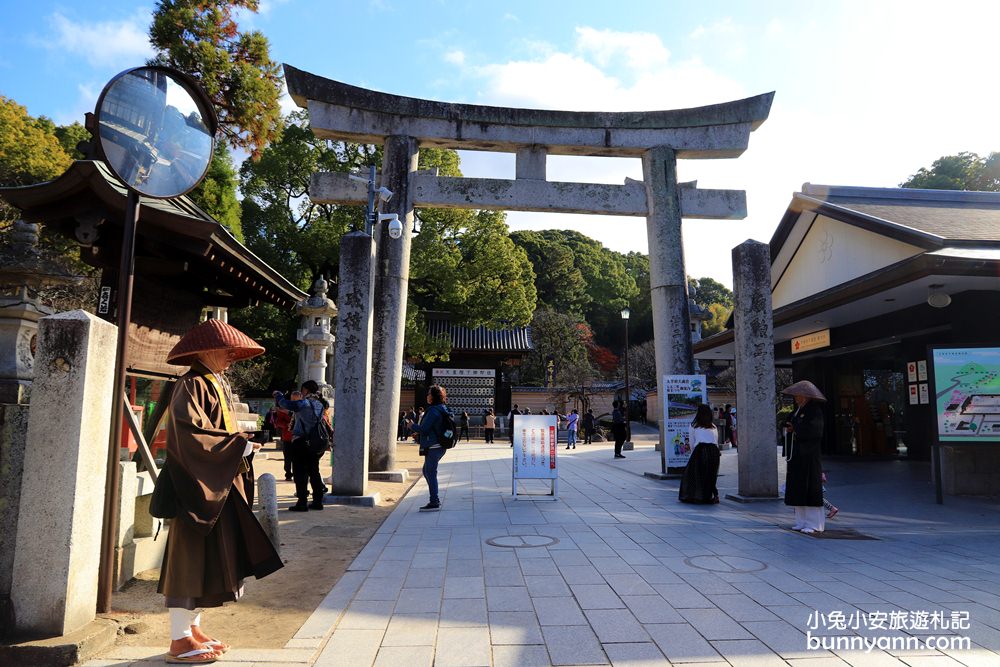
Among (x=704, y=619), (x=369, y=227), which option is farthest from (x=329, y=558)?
(x=369, y=227)

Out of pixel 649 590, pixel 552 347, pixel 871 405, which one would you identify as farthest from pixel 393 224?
pixel 552 347

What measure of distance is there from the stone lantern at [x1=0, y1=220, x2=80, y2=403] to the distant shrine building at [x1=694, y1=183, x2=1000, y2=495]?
10100mm

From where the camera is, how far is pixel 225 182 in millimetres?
18812

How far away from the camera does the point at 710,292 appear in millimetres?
56719

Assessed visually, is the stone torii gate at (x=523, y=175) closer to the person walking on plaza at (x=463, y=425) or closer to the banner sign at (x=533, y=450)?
the banner sign at (x=533, y=450)

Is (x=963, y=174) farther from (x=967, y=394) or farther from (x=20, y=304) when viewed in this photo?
(x=20, y=304)

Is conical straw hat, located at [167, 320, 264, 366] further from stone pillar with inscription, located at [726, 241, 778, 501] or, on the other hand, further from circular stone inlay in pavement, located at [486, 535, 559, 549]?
stone pillar with inscription, located at [726, 241, 778, 501]

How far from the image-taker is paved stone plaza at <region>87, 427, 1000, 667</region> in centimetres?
363

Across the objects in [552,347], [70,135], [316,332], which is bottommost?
[316,332]

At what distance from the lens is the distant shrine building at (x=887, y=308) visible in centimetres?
923

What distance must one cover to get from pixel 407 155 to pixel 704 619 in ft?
35.7

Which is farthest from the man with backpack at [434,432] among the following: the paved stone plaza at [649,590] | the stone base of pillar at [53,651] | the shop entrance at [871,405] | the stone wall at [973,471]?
the shop entrance at [871,405]

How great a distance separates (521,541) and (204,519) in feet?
13.1

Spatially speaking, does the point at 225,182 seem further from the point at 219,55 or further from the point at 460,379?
the point at 460,379
